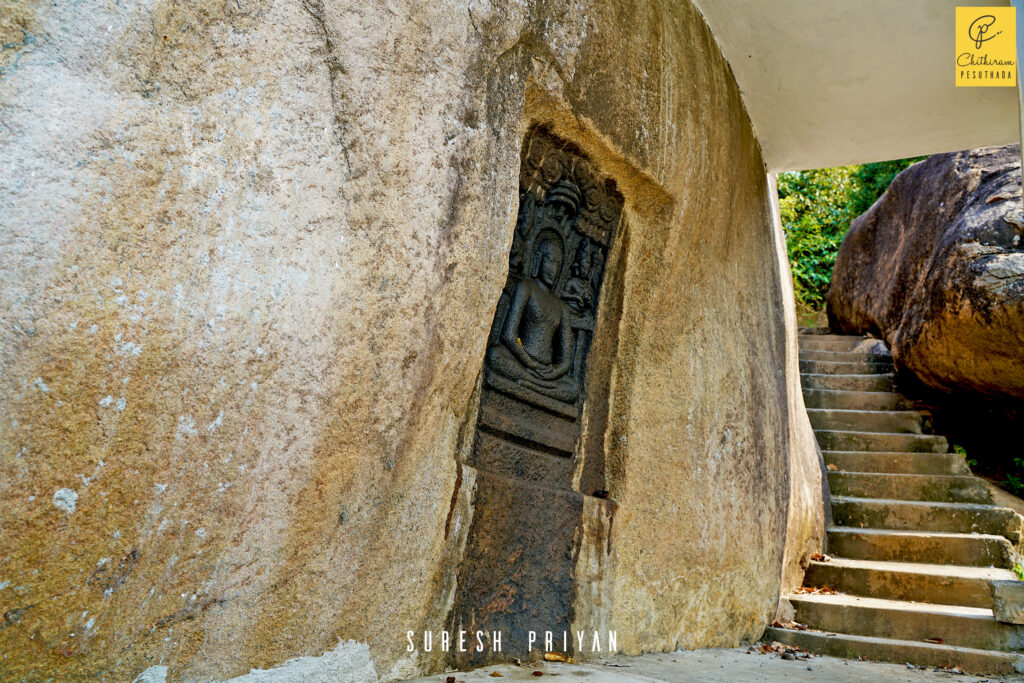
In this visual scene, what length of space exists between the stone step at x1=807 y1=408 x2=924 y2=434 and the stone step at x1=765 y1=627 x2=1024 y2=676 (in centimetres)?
256

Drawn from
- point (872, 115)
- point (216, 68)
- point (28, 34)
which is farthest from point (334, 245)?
point (872, 115)

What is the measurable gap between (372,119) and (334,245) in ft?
1.05

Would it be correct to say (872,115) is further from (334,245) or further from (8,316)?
(8,316)

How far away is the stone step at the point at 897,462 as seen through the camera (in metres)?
5.31

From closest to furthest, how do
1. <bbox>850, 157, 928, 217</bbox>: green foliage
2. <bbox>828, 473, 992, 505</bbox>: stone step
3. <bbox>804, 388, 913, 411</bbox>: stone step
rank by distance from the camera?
<bbox>828, 473, 992, 505</bbox>: stone step, <bbox>804, 388, 913, 411</bbox>: stone step, <bbox>850, 157, 928, 217</bbox>: green foliage

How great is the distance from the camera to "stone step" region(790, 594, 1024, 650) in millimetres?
3572

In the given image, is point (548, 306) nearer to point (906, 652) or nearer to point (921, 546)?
point (906, 652)

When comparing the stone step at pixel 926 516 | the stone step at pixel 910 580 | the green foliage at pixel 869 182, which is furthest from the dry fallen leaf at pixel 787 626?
the green foliage at pixel 869 182

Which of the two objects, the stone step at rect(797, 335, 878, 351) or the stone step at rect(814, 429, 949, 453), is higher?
the stone step at rect(797, 335, 878, 351)

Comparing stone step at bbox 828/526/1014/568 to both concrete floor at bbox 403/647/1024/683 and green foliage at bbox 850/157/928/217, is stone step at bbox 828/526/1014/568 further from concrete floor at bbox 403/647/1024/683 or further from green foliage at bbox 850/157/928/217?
green foliage at bbox 850/157/928/217

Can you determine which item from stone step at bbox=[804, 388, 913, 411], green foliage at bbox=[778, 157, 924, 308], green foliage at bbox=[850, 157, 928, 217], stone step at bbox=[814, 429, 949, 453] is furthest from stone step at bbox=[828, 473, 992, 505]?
green foliage at bbox=[850, 157, 928, 217]

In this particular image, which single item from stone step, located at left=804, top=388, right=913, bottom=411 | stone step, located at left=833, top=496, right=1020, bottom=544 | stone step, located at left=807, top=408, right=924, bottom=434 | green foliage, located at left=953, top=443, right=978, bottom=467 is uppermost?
stone step, located at left=804, top=388, right=913, bottom=411

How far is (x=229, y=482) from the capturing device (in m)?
1.52

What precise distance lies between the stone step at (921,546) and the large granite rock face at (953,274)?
1311 mm
